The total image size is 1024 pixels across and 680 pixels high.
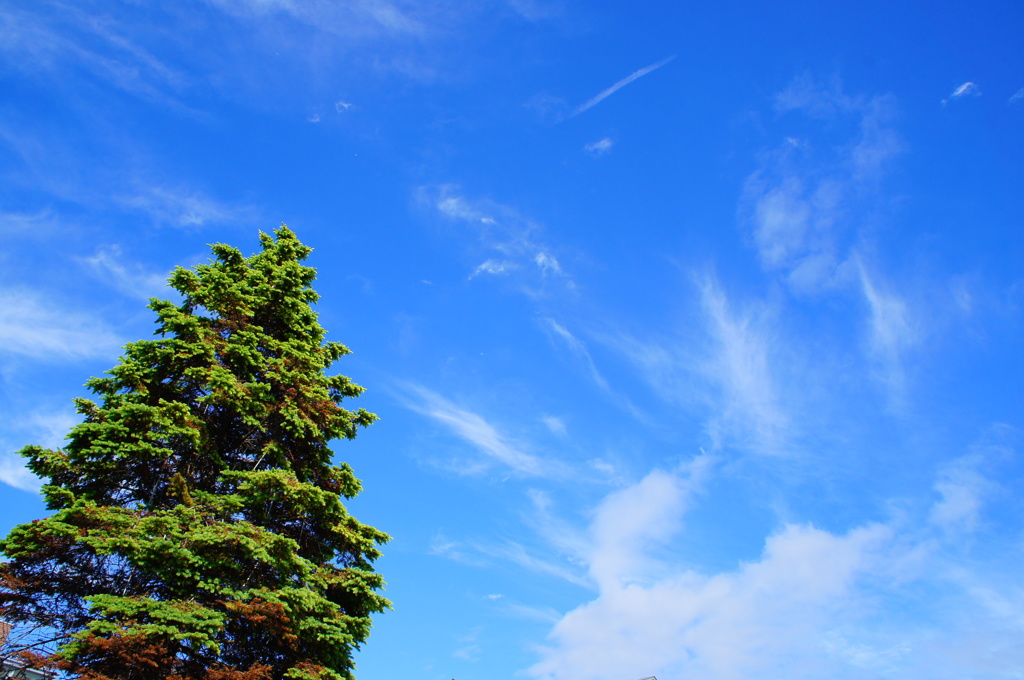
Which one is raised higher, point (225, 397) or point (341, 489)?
point (225, 397)

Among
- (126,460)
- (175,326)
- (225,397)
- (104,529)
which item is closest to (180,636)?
(104,529)

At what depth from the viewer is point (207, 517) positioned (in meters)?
14.4

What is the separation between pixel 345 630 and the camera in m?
14.9

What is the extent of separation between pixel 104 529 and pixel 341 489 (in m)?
5.56

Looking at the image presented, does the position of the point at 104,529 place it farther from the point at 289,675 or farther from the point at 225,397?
the point at 289,675

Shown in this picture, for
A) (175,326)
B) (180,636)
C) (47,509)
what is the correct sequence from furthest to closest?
1. (175,326)
2. (47,509)
3. (180,636)

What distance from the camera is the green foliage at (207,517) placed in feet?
43.0

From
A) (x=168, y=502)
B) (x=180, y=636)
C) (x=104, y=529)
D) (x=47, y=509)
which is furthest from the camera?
(x=168, y=502)

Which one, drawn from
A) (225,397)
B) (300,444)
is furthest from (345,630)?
(225,397)

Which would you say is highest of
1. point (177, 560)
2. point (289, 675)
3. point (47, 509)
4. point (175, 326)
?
point (175, 326)

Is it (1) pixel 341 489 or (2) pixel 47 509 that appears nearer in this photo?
(2) pixel 47 509

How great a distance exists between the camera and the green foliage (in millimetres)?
13094

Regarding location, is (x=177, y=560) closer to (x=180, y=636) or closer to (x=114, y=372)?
(x=180, y=636)

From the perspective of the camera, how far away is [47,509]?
1440cm
